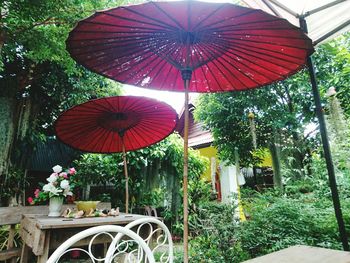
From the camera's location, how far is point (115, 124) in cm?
305

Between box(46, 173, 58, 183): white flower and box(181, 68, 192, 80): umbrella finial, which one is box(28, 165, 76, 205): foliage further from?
box(181, 68, 192, 80): umbrella finial

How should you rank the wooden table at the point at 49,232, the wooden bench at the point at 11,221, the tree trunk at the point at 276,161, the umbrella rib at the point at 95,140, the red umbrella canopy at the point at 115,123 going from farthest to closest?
the tree trunk at the point at 276,161 < the umbrella rib at the point at 95,140 < the wooden bench at the point at 11,221 < the red umbrella canopy at the point at 115,123 < the wooden table at the point at 49,232

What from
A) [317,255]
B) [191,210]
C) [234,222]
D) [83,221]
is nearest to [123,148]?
[83,221]

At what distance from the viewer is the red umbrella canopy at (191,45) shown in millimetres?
1097

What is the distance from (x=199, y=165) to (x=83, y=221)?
154 inches

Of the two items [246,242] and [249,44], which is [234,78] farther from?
[246,242]

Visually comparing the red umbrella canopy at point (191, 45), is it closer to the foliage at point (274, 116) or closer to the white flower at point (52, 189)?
the white flower at point (52, 189)

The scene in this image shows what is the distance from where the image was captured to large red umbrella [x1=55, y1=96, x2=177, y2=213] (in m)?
2.53

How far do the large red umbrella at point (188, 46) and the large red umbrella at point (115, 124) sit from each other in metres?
0.73

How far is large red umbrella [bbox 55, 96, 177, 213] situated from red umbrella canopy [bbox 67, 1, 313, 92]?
725mm

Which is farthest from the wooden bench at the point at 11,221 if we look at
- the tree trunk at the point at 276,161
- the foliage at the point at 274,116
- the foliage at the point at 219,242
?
the tree trunk at the point at 276,161

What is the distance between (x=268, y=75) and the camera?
66.0 inches

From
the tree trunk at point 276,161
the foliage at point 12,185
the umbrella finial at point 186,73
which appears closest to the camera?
the umbrella finial at point 186,73

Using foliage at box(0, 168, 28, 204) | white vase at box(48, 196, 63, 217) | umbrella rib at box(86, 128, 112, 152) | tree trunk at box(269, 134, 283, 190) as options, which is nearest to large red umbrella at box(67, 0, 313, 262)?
umbrella rib at box(86, 128, 112, 152)
